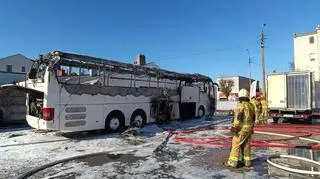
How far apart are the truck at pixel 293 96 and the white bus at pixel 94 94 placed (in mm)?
5713

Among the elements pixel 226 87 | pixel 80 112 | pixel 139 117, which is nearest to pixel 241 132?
pixel 80 112

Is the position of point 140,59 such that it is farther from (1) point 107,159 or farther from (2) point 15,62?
(2) point 15,62

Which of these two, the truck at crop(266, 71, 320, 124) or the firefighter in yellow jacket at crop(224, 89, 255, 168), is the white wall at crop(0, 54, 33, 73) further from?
the firefighter in yellow jacket at crop(224, 89, 255, 168)

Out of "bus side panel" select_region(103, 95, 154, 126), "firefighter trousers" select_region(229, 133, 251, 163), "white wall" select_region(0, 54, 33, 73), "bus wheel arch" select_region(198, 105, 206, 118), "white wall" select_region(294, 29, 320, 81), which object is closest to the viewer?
"firefighter trousers" select_region(229, 133, 251, 163)

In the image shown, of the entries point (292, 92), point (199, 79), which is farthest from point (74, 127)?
A: point (292, 92)

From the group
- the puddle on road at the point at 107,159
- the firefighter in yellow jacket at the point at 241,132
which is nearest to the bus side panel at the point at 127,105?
the puddle on road at the point at 107,159

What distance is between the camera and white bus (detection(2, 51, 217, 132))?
485 inches

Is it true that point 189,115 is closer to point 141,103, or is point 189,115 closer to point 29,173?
point 141,103

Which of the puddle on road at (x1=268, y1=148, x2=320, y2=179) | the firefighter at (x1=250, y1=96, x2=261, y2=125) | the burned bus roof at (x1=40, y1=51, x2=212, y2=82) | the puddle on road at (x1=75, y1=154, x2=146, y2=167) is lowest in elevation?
the puddle on road at (x1=75, y1=154, x2=146, y2=167)

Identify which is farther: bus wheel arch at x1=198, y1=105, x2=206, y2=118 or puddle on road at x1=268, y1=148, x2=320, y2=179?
bus wheel arch at x1=198, y1=105, x2=206, y2=118

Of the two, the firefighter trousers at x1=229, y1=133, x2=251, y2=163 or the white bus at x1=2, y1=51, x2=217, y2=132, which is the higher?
the white bus at x1=2, y1=51, x2=217, y2=132

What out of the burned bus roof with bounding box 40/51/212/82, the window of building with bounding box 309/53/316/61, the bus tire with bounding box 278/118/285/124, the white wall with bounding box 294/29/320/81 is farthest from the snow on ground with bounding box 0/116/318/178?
the window of building with bounding box 309/53/316/61

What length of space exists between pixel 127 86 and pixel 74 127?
136 inches

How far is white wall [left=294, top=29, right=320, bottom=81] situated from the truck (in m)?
37.6
